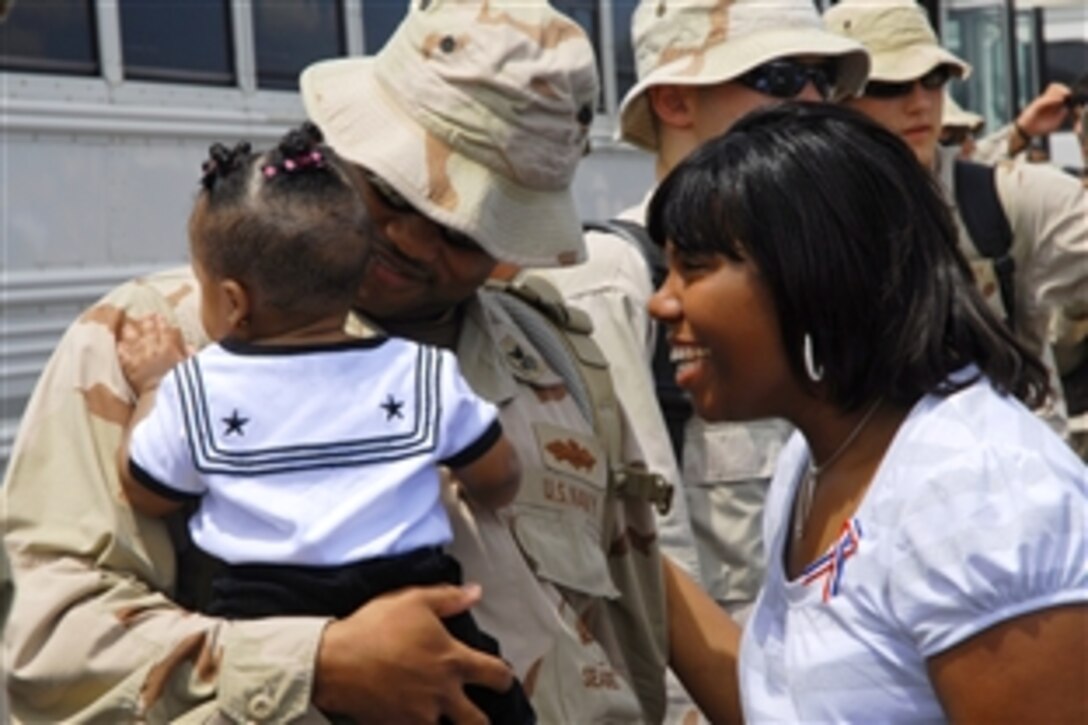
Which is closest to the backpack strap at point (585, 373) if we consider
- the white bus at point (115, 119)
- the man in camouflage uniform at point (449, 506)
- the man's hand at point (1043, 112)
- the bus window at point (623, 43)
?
the man in camouflage uniform at point (449, 506)

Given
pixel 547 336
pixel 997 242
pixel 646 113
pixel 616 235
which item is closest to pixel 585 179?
pixel 997 242

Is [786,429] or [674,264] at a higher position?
[674,264]

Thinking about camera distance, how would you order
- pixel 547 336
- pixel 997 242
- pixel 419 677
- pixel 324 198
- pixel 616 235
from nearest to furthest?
1. pixel 419 677
2. pixel 324 198
3. pixel 547 336
4. pixel 616 235
5. pixel 997 242

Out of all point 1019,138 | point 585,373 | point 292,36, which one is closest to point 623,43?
point 1019,138

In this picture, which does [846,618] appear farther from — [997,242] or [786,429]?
[997,242]

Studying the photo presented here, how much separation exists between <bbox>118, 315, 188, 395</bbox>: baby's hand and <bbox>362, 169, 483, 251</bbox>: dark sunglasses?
34 centimetres

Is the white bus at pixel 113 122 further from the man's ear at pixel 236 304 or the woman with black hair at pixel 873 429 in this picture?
the woman with black hair at pixel 873 429

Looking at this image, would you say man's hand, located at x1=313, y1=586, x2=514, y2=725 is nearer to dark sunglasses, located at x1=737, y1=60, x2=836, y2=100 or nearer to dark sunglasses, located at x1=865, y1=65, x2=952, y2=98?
dark sunglasses, located at x1=737, y1=60, x2=836, y2=100

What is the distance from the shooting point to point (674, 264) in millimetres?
2633

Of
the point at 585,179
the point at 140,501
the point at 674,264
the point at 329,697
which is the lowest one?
the point at 585,179

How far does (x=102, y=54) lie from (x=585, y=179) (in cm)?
283

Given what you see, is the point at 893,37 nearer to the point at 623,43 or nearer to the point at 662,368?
the point at 662,368

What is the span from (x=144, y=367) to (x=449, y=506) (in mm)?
418

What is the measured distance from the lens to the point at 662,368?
155 inches
